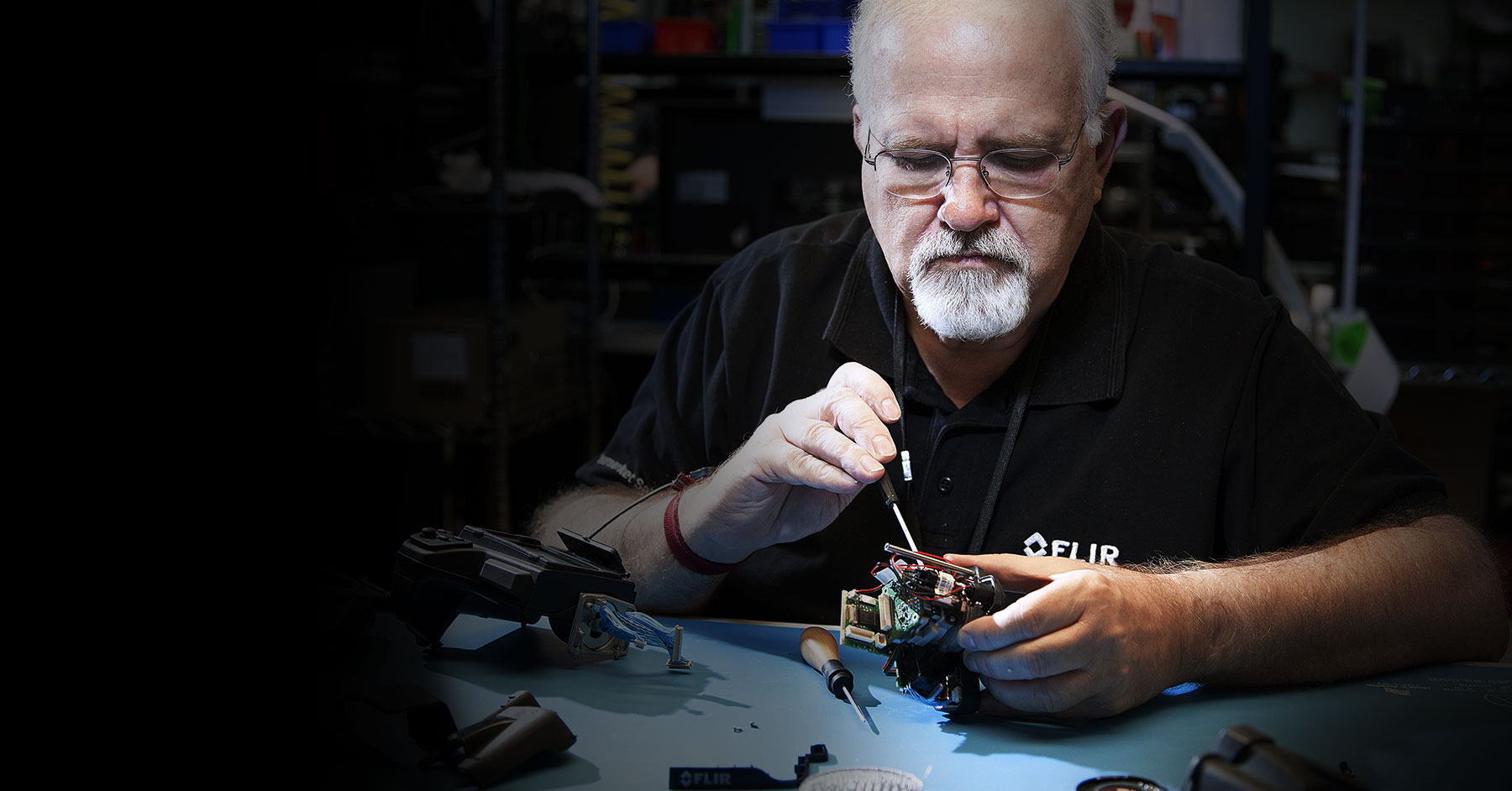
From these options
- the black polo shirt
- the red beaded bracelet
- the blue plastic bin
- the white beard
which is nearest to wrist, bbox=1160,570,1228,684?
the black polo shirt

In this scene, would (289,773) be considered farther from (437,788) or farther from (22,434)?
(22,434)

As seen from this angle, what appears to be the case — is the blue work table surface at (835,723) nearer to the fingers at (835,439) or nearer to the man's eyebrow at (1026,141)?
the fingers at (835,439)

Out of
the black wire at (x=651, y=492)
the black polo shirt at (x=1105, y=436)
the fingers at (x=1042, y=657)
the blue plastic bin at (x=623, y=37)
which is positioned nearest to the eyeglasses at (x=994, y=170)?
the black polo shirt at (x=1105, y=436)

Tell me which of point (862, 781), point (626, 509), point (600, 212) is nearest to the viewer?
point (862, 781)

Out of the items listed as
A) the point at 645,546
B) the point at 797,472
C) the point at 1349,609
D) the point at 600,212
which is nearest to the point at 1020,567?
the point at 797,472

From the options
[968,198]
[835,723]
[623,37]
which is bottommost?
[835,723]

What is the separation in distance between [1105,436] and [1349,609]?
0.30 metres

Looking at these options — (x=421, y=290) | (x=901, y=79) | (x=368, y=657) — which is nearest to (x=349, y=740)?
(x=368, y=657)

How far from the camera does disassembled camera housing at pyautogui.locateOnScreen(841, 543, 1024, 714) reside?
86 centimetres

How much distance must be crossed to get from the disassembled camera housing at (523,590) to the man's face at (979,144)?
0.45m

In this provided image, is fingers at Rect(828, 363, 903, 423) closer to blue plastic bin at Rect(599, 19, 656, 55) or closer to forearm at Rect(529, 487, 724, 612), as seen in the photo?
forearm at Rect(529, 487, 724, 612)

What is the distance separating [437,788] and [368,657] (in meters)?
0.25

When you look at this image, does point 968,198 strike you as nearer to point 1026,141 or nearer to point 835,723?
point 1026,141

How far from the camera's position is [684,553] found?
113 cm
